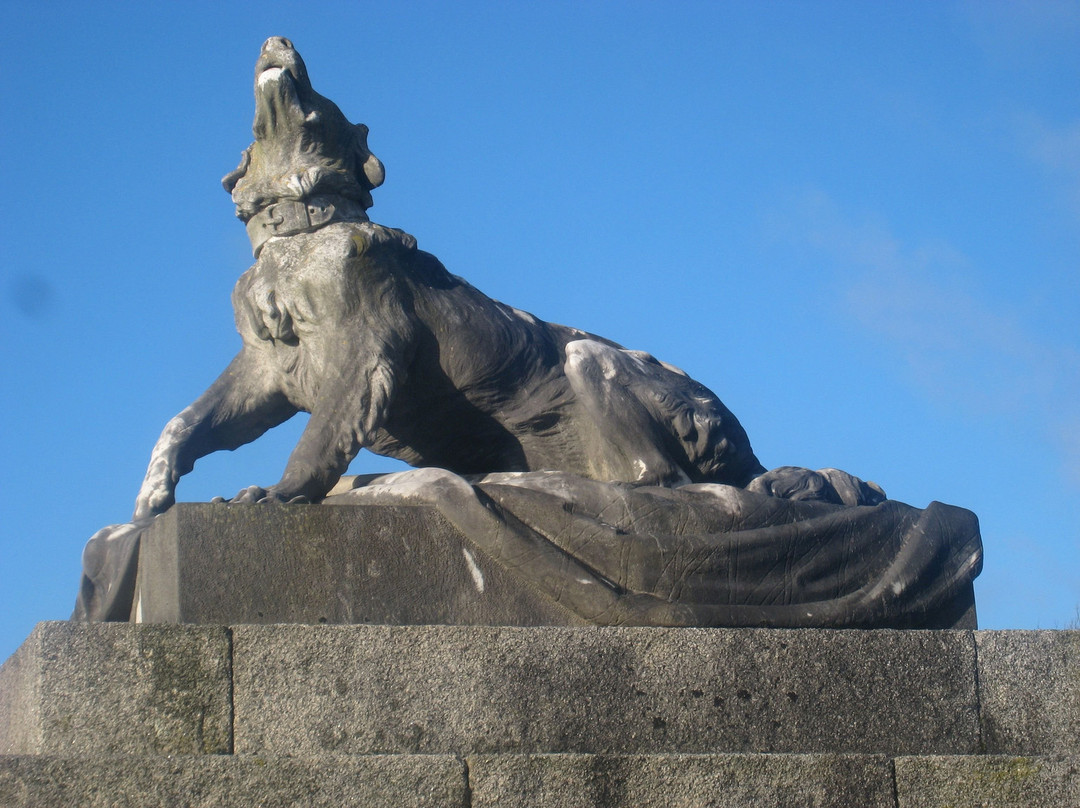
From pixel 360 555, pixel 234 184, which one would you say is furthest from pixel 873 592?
pixel 234 184

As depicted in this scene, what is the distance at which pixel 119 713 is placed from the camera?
4.89 m

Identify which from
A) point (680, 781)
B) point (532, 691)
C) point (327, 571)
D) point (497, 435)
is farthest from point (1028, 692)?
point (327, 571)

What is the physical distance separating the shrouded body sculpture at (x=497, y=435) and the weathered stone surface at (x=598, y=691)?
29 centimetres

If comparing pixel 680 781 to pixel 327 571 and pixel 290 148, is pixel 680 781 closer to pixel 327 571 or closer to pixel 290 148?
pixel 327 571

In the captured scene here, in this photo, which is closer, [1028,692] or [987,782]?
[987,782]

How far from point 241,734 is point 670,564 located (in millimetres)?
1854

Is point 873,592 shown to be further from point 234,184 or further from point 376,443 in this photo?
point 234,184

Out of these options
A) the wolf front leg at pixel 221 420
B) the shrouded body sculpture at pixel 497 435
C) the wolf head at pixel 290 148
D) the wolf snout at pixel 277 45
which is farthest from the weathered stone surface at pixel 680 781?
the wolf snout at pixel 277 45

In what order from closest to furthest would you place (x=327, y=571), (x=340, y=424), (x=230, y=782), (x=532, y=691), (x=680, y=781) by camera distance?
(x=230, y=782) < (x=680, y=781) < (x=532, y=691) < (x=327, y=571) < (x=340, y=424)

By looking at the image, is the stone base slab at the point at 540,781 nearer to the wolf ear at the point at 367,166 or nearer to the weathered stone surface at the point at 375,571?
the weathered stone surface at the point at 375,571

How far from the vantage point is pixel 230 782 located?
4594mm

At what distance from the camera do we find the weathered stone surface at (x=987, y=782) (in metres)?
5.16

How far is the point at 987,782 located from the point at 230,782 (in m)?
2.72

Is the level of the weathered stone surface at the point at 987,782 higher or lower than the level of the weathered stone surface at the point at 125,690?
lower
